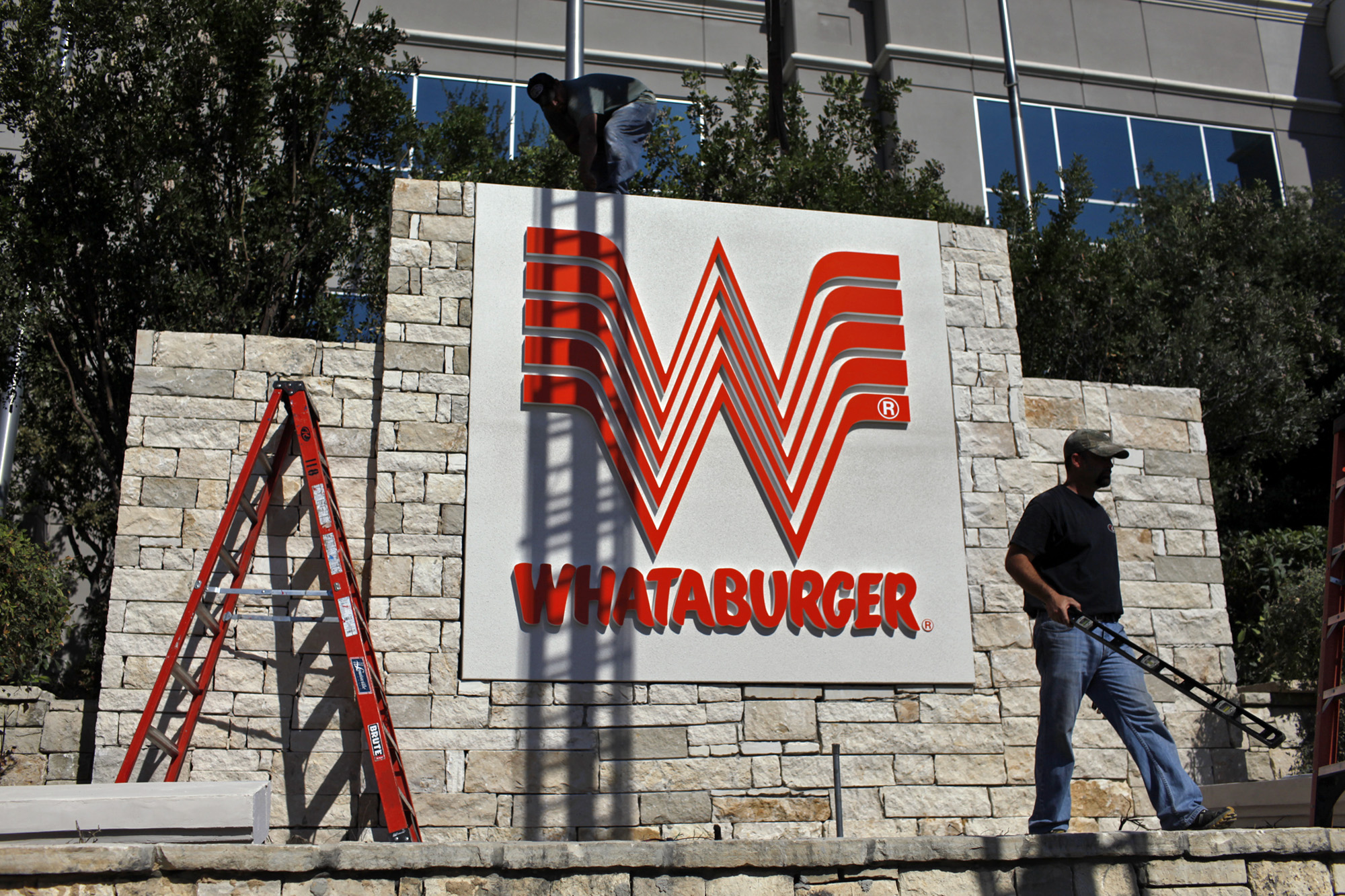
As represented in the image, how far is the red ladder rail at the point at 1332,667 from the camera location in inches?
190

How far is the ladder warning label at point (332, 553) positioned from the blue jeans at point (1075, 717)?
3.59 metres

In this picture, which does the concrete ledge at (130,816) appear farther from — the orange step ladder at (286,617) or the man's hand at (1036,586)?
the man's hand at (1036,586)

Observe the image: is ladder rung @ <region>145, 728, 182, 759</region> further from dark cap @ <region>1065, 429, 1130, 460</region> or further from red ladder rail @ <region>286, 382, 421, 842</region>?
dark cap @ <region>1065, 429, 1130, 460</region>

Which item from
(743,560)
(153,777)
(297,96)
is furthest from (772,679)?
(297,96)

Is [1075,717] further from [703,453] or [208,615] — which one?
[208,615]

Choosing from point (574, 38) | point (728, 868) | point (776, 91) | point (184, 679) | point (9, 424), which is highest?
point (776, 91)

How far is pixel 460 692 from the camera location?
6344mm

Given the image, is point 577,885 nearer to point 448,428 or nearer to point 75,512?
point 448,428

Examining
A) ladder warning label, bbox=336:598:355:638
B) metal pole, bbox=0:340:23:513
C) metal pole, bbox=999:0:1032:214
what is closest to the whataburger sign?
ladder warning label, bbox=336:598:355:638

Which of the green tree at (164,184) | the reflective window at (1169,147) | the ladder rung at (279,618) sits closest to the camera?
the ladder rung at (279,618)

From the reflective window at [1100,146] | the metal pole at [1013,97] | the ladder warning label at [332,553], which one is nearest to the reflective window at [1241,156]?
the reflective window at [1100,146]

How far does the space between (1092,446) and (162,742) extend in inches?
194

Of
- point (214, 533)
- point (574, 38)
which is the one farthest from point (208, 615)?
point (574, 38)

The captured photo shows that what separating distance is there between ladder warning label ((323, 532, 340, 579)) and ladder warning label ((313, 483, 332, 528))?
0.07 m
